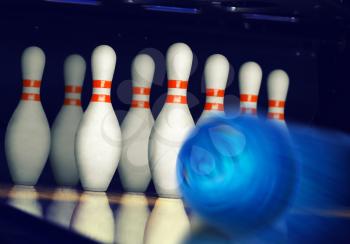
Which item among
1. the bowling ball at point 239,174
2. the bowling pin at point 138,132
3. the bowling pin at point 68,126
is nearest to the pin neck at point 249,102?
the bowling pin at point 138,132

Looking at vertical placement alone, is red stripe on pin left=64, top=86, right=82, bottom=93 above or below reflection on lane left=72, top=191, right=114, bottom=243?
above

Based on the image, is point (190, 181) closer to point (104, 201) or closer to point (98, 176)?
point (104, 201)

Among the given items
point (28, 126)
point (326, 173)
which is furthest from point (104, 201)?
point (326, 173)

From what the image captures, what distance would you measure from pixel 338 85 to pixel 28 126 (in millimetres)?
1338

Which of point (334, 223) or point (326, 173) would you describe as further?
point (326, 173)

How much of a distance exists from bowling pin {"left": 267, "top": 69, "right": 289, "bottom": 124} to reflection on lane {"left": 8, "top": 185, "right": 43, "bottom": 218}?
1.08 m

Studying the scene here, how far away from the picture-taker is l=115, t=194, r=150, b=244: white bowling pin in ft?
4.96

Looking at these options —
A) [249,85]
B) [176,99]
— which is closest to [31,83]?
[176,99]

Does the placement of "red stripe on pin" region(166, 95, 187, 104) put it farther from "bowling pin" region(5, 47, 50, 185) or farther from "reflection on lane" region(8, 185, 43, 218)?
"reflection on lane" region(8, 185, 43, 218)

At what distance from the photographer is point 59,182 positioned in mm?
3193

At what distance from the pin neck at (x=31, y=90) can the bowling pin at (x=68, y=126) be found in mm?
130

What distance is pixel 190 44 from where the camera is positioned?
356 cm

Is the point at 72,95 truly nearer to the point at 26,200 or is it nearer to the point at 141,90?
the point at 141,90

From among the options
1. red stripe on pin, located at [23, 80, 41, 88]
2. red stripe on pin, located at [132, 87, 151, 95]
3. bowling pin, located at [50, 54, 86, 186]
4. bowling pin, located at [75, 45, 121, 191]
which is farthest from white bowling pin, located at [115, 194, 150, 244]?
red stripe on pin, located at [23, 80, 41, 88]
